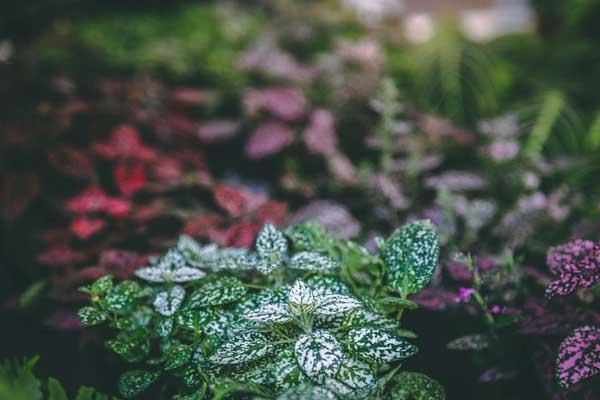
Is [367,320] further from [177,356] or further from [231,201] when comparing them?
[231,201]

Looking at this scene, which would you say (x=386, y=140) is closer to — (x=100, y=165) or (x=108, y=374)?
(x=100, y=165)

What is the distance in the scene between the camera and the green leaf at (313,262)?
113cm

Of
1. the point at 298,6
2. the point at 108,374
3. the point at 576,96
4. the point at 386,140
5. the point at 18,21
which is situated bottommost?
the point at 108,374

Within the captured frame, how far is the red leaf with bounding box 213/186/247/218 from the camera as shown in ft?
5.33

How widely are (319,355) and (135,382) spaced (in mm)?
436

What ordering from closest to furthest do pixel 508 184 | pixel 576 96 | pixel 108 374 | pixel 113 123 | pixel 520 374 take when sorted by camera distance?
pixel 520 374, pixel 108 374, pixel 508 184, pixel 113 123, pixel 576 96

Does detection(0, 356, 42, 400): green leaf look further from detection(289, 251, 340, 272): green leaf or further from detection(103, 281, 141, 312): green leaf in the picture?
detection(289, 251, 340, 272): green leaf

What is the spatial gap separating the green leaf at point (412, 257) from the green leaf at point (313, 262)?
13cm

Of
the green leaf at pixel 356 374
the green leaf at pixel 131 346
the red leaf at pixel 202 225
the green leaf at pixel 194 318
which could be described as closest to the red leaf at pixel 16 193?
the red leaf at pixel 202 225

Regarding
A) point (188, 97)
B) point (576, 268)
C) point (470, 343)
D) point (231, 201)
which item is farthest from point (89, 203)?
point (576, 268)

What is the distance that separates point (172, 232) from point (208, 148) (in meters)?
0.73

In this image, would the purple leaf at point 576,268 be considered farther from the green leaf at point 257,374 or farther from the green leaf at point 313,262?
the green leaf at point 257,374

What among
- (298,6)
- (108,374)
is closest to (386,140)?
(108,374)

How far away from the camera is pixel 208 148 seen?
241cm
